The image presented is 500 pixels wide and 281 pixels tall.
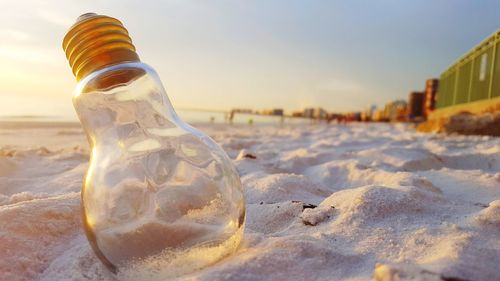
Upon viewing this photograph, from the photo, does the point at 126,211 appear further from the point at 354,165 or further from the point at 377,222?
the point at 354,165

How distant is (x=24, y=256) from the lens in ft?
3.08

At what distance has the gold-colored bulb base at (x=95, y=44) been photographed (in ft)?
2.67

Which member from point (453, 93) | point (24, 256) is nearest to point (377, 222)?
point (24, 256)

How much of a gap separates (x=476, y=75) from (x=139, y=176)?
661cm

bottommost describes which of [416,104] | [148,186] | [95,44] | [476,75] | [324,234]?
[324,234]

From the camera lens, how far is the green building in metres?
5.19

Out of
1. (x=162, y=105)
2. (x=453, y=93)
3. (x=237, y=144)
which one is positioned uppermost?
(x=453, y=93)

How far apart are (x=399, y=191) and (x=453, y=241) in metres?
0.39

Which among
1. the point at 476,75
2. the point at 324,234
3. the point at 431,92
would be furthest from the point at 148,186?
the point at 431,92

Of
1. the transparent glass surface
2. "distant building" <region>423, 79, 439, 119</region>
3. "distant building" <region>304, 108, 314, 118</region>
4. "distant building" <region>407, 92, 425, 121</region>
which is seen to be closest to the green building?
the transparent glass surface

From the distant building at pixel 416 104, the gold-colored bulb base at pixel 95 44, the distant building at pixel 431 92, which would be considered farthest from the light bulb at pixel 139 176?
the distant building at pixel 416 104

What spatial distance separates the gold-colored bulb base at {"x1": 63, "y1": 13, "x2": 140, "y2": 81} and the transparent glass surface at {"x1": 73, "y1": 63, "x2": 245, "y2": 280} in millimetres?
21

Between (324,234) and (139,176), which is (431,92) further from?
(139,176)

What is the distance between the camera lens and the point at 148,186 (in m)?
0.83
